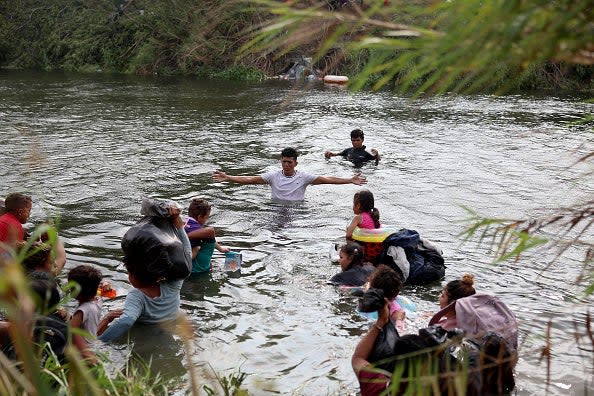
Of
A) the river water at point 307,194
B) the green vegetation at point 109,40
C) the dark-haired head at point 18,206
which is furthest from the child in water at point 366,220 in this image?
the green vegetation at point 109,40

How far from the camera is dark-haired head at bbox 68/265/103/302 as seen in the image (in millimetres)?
5684

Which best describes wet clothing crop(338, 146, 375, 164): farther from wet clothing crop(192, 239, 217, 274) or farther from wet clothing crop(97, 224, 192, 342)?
wet clothing crop(97, 224, 192, 342)

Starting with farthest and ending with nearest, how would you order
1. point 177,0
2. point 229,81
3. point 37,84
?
point 177,0, point 229,81, point 37,84

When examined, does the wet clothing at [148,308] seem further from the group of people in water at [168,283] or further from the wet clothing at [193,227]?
the wet clothing at [193,227]

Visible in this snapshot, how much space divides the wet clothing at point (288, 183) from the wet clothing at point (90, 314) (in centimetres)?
589

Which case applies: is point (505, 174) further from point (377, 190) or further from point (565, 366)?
point (565, 366)

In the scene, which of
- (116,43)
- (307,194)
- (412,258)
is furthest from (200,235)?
(116,43)

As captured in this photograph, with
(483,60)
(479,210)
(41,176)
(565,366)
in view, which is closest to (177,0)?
(41,176)

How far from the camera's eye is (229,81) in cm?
3775

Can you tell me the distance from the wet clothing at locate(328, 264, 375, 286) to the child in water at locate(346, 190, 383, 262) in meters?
0.57

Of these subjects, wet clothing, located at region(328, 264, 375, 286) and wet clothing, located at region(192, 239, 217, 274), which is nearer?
wet clothing, located at region(328, 264, 375, 286)

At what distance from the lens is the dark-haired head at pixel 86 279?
5684 mm

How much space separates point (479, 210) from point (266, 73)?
92.5ft

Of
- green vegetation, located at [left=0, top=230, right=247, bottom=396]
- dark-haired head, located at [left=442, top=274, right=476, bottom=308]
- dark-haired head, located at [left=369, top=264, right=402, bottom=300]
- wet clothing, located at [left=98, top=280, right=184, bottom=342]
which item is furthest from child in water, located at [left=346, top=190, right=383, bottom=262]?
green vegetation, located at [left=0, top=230, right=247, bottom=396]
